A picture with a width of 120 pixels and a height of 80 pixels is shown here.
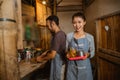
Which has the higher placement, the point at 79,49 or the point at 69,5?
the point at 69,5

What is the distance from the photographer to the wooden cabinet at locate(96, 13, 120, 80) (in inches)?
95.6

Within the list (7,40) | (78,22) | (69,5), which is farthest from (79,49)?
(69,5)

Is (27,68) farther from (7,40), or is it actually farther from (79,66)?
(7,40)

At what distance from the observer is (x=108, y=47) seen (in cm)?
275

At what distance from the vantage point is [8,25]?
818 mm

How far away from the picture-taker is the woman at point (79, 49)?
1885 millimetres

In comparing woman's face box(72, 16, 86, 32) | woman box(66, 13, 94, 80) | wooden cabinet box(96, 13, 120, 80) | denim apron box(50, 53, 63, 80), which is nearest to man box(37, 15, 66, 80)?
denim apron box(50, 53, 63, 80)

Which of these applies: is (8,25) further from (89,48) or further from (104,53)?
(104,53)

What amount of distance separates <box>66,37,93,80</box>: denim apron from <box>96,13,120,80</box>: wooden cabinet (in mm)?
681

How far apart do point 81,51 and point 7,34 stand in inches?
47.3

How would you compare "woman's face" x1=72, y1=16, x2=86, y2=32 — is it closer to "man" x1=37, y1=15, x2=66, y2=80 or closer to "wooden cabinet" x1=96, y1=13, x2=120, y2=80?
"man" x1=37, y1=15, x2=66, y2=80

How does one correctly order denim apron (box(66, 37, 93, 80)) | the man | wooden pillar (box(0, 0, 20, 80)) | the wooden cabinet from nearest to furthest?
wooden pillar (box(0, 0, 20, 80))
denim apron (box(66, 37, 93, 80))
the man
the wooden cabinet

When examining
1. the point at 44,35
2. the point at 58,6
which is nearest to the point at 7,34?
the point at 44,35

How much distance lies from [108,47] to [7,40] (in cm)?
221
